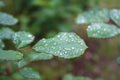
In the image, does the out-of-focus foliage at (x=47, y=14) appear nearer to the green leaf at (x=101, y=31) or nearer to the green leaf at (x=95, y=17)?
the green leaf at (x=95, y=17)

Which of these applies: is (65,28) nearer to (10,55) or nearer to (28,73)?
(28,73)

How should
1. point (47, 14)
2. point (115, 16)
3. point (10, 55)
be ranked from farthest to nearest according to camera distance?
point (47, 14), point (115, 16), point (10, 55)

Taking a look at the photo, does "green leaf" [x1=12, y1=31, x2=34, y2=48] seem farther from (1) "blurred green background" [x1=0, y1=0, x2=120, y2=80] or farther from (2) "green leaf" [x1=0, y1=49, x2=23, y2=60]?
(1) "blurred green background" [x1=0, y1=0, x2=120, y2=80]

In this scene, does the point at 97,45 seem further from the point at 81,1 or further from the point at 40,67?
the point at 40,67

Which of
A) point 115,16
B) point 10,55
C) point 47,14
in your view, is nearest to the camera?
point 10,55

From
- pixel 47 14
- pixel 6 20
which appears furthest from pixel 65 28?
pixel 6 20

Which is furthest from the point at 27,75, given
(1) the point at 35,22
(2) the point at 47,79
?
(1) the point at 35,22
